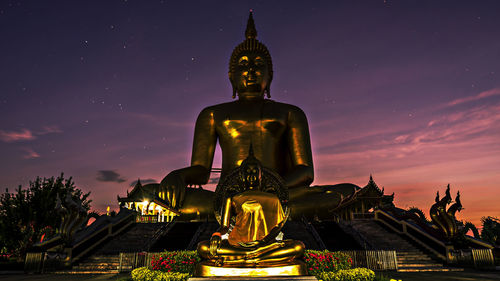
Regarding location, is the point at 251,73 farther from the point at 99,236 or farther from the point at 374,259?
the point at 99,236

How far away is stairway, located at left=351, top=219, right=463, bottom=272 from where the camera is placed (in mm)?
9336

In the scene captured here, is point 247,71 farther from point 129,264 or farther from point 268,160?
point 129,264

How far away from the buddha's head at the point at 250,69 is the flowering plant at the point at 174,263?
25.6 ft

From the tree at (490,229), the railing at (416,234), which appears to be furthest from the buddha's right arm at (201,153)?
the tree at (490,229)

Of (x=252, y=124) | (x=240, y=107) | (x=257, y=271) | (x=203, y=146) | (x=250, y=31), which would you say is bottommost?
(x=257, y=271)

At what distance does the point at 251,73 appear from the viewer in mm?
12930

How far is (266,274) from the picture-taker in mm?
4344

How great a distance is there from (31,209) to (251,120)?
12.8m

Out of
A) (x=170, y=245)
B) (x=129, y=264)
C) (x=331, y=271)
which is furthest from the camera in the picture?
(x=170, y=245)

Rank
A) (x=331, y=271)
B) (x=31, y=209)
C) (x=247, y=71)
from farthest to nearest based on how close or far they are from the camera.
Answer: (x=31, y=209)
(x=247, y=71)
(x=331, y=271)

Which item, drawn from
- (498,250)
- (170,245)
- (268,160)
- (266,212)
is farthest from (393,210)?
(266,212)

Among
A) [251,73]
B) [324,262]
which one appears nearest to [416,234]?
[324,262]

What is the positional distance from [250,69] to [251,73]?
0.56ft

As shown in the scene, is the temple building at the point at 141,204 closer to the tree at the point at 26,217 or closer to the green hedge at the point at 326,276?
the tree at the point at 26,217
